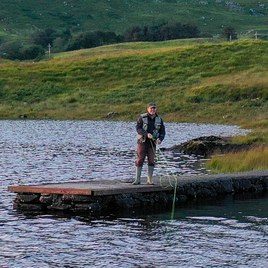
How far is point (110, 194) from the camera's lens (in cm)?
2856

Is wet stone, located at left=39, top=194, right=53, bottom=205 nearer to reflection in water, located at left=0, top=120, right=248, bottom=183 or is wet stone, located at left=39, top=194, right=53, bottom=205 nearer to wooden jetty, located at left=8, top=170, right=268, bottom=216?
wooden jetty, located at left=8, top=170, right=268, bottom=216

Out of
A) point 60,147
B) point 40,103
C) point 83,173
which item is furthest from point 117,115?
point 83,173

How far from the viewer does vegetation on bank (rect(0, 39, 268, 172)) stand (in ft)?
276

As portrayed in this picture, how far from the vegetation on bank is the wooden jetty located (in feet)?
129

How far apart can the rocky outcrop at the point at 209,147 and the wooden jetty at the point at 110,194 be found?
15332 millimetres

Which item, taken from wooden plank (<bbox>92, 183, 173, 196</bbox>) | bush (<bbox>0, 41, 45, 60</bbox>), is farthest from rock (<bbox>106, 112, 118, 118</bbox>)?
wooden plank (<bbox>92, 183, 173, 196</bbox>)

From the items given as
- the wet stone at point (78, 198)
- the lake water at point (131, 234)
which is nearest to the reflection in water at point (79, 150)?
the lake water at point (131, 234)

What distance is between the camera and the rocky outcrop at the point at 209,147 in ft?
158

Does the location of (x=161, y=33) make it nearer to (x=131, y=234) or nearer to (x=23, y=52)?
(x=23, y=52)

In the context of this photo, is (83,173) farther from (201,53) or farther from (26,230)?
(201,53)

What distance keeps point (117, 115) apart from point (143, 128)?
5700cm

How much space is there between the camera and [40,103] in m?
94.0

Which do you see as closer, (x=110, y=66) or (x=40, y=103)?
(x=40, y=103)

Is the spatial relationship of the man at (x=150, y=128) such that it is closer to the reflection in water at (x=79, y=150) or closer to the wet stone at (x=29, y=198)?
the wet stone at (x=29, y=198)
